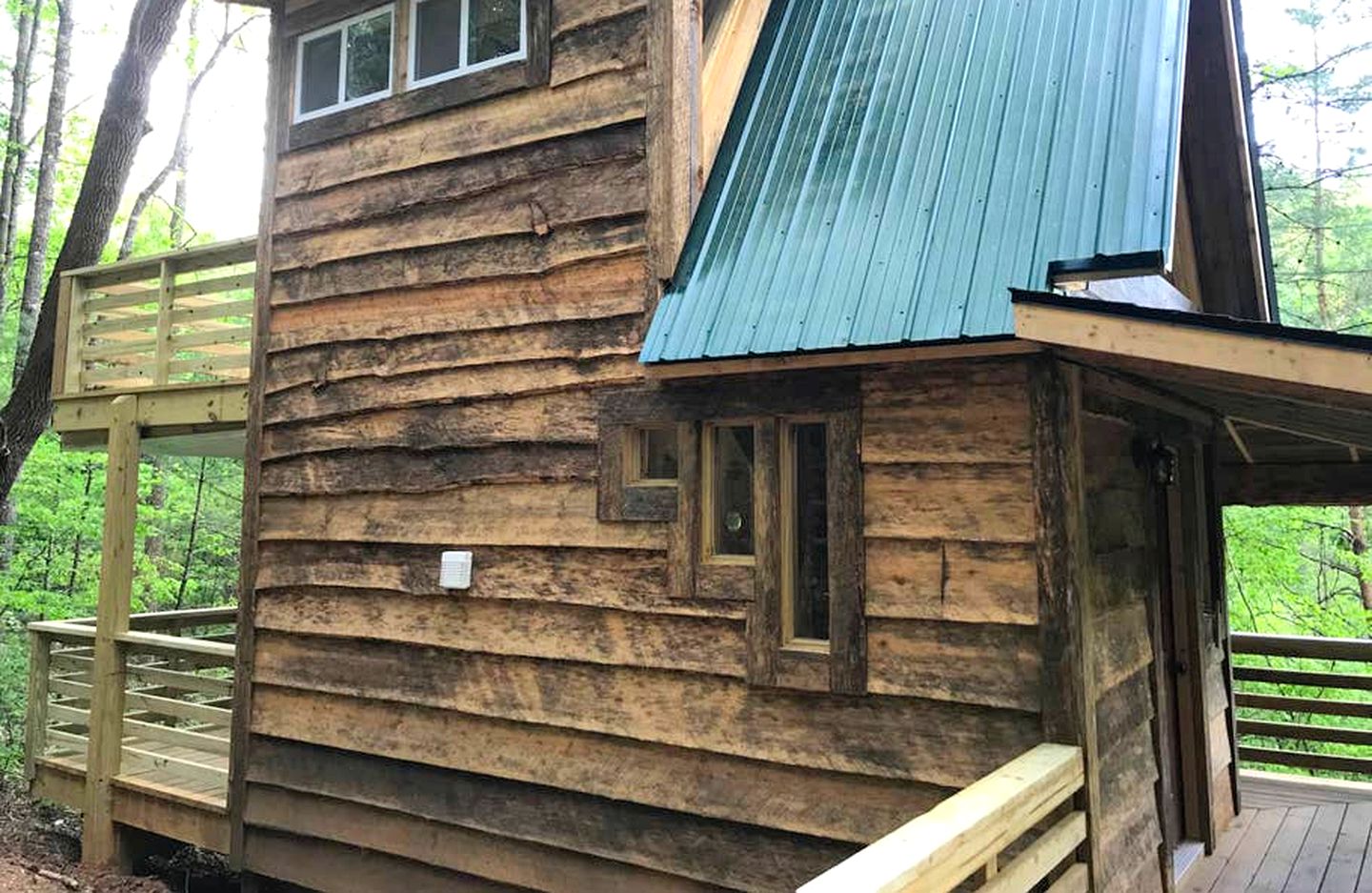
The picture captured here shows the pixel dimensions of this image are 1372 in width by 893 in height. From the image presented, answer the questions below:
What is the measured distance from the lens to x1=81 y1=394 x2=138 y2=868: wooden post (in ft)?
21.3

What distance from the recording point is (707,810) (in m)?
3.93

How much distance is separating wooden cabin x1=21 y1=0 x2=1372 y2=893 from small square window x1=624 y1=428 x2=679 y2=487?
2 cm

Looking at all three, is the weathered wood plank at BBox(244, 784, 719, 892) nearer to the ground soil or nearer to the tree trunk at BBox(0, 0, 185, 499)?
the ground soil

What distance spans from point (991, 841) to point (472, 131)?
14.3ft

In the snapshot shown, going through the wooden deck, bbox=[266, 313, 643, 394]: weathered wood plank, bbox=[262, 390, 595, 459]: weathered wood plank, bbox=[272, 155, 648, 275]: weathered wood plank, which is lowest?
the wooden deck

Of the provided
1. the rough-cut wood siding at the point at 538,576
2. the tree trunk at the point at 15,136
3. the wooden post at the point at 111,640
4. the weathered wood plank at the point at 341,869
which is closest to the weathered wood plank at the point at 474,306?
the rough-cut wood siding at the point at 538,576

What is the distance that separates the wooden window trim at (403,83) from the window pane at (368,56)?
8 cm

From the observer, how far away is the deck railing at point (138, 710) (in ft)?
20.1

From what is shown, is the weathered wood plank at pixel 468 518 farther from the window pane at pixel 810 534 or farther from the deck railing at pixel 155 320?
the deck railing at pixel 155 320

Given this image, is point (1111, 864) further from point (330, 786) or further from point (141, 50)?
point (141, 50)

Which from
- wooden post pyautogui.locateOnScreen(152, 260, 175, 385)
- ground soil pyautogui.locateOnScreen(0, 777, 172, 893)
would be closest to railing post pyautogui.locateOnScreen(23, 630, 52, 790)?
ground soil pyautogui.locateOnScreen(0, 777, 172, 893)

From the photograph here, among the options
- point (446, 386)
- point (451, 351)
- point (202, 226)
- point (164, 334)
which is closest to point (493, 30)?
point (451, 351)

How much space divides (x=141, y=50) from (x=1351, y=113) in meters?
17.7

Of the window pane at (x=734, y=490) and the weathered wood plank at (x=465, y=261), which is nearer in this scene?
the window pane at (x=734, y=490)
